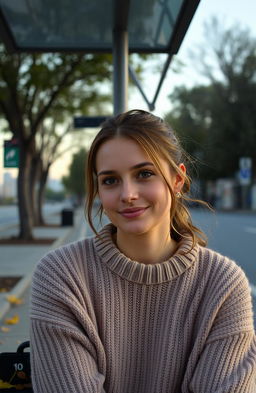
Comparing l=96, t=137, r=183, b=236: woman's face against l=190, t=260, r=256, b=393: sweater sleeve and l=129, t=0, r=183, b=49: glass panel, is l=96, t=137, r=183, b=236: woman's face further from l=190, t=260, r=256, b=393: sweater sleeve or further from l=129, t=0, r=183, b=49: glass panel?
l=129, t=0, r=183, b=49: glass panel

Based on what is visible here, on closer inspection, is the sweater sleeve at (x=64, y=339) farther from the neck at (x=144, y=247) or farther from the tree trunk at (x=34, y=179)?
the tree trunk at (x=34, y=179)

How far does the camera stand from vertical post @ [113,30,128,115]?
205 inches

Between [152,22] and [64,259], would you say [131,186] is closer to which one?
[64,259]

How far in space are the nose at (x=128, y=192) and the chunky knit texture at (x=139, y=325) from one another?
199 millimetres

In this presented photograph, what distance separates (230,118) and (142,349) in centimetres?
4544

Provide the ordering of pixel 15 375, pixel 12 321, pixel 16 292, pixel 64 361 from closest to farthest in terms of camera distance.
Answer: pixel 64 361
pixel 15 375
pixel 12 321
pixel 16 292

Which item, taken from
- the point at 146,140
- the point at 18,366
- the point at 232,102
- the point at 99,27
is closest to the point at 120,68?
the point at 99,27

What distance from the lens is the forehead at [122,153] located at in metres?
1.91

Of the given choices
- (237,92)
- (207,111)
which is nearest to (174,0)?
(237,92)

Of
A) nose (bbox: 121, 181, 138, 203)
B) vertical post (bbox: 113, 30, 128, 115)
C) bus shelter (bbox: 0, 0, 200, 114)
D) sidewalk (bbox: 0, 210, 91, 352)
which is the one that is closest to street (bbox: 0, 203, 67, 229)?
sidewalk (bbox: 0, 210, 91, 352)

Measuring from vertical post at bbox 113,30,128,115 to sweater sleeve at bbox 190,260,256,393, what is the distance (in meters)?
3.55

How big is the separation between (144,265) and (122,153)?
1.24ft

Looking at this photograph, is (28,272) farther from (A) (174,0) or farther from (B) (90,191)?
(B) (90,191)

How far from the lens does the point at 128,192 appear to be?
190 cm
